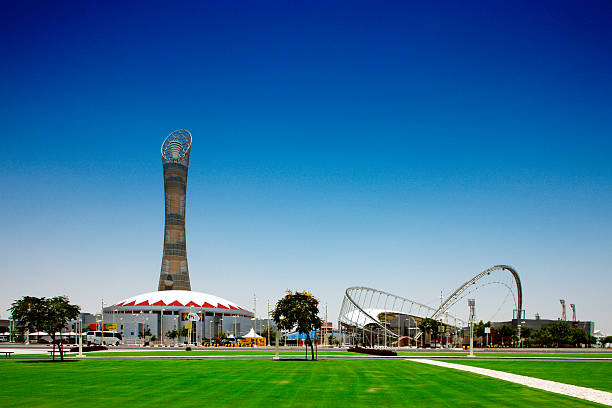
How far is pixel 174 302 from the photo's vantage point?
177500mm

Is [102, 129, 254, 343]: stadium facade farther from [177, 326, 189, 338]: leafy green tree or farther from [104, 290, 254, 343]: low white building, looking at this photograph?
[177, 326, 189, 338]: leafy green tree

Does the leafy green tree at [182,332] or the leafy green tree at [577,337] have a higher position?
the leafy green tree at [577,337]

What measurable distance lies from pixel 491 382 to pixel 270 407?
50.1 feet

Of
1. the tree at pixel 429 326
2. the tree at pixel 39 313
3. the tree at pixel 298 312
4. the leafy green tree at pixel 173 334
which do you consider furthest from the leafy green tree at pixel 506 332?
the tree at pixel 39 313

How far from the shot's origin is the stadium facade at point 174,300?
172500 mm

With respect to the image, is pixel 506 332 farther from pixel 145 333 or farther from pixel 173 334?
pixel 145 333

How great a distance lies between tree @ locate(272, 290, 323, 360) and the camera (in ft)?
178

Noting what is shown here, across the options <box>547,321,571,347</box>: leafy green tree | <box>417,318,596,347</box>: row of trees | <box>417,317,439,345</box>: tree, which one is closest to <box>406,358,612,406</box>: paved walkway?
<box>417,318,596,347</box>: row of trees

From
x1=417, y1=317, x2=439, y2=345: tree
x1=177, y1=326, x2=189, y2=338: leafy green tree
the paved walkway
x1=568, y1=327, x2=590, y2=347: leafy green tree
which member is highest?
the paved walkway

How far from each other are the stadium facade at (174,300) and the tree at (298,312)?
120m

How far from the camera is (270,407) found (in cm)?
2081

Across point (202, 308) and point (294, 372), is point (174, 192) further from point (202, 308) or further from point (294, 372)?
point (294, 372)

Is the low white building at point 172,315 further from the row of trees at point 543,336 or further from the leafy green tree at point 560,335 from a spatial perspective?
the leafy green tree at point 560,335

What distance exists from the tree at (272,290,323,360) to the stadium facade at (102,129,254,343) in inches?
4735
